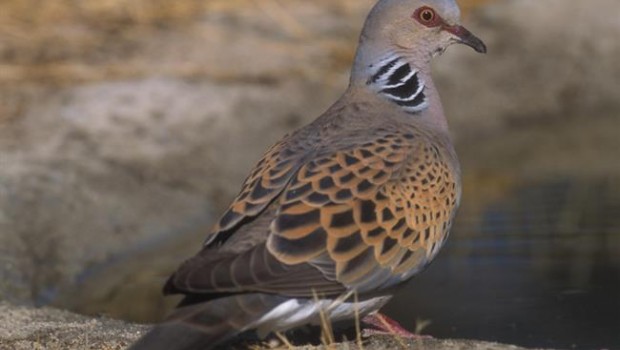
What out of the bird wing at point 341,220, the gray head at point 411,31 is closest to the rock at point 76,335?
the bird wing at point 341,220

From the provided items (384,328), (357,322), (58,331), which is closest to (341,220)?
(357,322)

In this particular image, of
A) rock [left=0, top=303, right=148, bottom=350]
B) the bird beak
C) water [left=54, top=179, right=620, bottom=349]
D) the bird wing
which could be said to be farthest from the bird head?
rock [left=0, top=303, right=148, bottom=350]

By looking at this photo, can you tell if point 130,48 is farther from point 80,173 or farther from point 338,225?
point 338,225

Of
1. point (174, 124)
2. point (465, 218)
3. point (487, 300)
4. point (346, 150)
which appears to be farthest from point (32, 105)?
point (346, 150)

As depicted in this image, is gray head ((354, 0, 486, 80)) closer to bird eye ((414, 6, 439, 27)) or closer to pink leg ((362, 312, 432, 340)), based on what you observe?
bird eye ((414, 6, 439, 27))

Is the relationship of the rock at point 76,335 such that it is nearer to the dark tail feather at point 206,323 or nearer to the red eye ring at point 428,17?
the dark tail feather at point 206,323

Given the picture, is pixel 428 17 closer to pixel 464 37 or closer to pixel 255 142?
pixel 464 37
